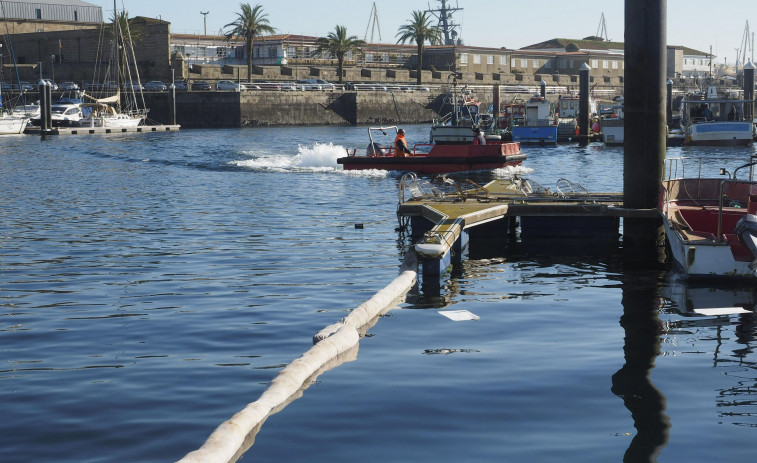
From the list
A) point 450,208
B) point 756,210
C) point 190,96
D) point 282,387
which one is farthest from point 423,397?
point 190,96

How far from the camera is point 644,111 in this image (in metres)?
16.8

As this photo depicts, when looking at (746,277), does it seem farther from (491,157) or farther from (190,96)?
(190,96)

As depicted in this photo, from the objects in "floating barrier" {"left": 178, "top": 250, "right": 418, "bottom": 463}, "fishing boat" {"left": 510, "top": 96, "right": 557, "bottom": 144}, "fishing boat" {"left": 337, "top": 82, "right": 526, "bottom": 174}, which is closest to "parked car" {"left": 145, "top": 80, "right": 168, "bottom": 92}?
"fishing boat" {"left": 510, "top": 96, "right": 557, "bottom": 144}

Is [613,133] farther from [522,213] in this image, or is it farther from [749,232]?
[749,232]

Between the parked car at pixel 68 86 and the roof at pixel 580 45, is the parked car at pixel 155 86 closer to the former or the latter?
the parked car at pixel 68 86

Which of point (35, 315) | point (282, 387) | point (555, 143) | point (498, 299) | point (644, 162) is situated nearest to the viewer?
point (282, 387)

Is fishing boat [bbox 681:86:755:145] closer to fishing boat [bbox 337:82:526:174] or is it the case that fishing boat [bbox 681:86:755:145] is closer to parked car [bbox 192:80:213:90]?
fishing boat [bbox 337:82:526:174]

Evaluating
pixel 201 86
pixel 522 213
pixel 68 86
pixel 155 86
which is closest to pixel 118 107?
pixel 155 86

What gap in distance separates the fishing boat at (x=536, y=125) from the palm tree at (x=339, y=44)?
3814 centimetres

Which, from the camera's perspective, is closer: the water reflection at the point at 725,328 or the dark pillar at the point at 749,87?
the water reflection at the point at 725,328

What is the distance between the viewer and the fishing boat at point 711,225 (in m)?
14.5

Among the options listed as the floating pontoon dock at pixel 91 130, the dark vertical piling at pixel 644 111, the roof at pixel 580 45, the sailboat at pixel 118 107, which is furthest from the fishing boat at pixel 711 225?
the roof at pixel 580 45

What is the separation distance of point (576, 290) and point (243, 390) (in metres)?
6.87

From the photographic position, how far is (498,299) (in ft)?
46.0
